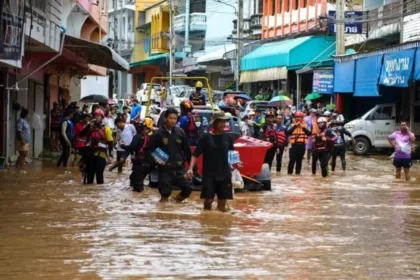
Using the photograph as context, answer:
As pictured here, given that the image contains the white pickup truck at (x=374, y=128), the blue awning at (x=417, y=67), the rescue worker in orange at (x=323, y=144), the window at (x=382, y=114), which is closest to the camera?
the rescue worker in orange at (x=323, y=144)

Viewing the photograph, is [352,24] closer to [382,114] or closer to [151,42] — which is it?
[382,114]

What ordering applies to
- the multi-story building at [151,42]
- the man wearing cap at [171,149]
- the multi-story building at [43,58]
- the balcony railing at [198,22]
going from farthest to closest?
the multi-story building at [151,42] → the balcony railing at [198,22] → the multi-story building at [43,58] → the man wearing cap at [171,149]

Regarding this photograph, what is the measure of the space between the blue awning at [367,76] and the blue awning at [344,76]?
1.33 feet

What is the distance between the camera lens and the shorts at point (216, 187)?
13.9 metres

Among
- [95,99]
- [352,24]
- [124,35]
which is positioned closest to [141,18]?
[124,35]

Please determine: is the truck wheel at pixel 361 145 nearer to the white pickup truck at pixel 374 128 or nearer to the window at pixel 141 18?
the white pickup truck at pixel 374 128

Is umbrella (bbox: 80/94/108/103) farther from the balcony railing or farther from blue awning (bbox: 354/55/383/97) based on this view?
the balcony railing

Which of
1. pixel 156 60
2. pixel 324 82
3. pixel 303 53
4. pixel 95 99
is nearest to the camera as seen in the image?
pixel 324 82

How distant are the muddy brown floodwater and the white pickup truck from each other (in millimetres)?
13789

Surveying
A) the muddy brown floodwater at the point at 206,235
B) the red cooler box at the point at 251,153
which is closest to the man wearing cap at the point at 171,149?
the muddy brown floodwater at the point at 206,235

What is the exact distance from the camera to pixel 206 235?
1199 centimetres

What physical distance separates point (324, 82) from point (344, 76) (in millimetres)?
2788

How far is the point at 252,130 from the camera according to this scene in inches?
1078

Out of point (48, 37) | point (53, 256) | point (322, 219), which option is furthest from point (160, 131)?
point (48, 37)
